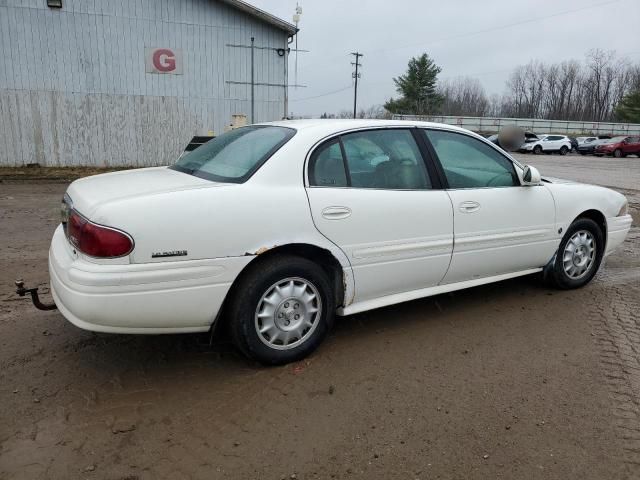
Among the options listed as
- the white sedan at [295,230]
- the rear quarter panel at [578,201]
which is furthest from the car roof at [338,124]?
the rear quarter panel at [578,201]

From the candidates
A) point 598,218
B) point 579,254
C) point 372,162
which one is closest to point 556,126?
→ point 598,218

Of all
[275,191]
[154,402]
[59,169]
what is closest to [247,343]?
[154,402]

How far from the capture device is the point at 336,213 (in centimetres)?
327

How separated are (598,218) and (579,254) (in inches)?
16.9

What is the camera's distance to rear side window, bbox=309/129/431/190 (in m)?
3.36

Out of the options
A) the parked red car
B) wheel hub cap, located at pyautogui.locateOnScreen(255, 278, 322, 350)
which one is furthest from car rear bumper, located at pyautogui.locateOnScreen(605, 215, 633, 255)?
the parked red car

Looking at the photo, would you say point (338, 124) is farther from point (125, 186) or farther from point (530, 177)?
point (530, 177)

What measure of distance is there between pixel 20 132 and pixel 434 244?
14314mm

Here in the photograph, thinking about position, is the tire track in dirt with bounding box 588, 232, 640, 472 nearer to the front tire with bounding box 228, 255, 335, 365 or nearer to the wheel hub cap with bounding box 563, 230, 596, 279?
the wheel hub cap with bounding box 563, 230, 596, 279

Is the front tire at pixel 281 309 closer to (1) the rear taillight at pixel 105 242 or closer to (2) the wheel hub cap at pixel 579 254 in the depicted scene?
(1) the rear taillight at pixel 105 242

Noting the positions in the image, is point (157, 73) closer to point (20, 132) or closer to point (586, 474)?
point (20, 132)

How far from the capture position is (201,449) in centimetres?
248

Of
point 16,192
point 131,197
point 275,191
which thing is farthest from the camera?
point 16,192

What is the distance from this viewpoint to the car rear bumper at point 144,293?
2672mm
